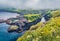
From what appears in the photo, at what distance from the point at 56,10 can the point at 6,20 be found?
2.31 meters

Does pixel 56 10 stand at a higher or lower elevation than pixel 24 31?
higher

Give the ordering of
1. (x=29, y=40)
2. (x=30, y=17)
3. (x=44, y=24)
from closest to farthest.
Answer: (x=29, y=40)
(x=44, y=24)
(x=30, y=17)

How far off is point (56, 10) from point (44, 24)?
1245 mm

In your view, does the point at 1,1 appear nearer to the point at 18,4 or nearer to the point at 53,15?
the point at 18,4

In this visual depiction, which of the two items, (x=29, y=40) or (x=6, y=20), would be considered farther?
(x=6, y=20)

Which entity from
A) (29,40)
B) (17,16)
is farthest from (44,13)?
(29,40)

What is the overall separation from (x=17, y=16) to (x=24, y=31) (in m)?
0.95

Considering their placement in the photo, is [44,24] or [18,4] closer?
[44,24]

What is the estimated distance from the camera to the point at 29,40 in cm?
988

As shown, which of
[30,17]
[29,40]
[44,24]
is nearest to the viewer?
[29,40]

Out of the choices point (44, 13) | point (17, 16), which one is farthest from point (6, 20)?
point (44, 13)

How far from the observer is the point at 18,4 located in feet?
38.9

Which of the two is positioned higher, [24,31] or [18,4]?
[18,4]

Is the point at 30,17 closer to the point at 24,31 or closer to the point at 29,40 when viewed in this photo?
the point at 24,31
